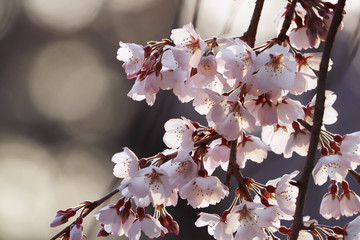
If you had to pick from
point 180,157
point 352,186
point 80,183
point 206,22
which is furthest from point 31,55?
point 180,157

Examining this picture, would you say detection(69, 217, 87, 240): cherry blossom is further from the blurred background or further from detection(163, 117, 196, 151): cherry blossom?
the blurred background

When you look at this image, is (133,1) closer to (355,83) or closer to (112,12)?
(112,12)

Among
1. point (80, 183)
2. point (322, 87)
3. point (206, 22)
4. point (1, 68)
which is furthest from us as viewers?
point (1, 68)

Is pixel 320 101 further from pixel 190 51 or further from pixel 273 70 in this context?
pixel 190 51

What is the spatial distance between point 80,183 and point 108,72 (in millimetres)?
942

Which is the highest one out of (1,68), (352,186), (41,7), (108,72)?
(41,7)

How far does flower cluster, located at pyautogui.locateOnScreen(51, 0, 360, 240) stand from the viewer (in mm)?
691

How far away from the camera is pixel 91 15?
14.9 ft

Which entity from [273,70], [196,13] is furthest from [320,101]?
[196,13]

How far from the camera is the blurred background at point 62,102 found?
3896mm

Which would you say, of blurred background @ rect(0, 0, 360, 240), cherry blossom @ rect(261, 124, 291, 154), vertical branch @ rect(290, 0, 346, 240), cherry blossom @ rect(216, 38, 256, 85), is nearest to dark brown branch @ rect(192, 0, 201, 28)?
cherry blossom @ rect(261, 124, 291, 154)

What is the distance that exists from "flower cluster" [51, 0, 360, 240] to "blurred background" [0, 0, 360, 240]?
265 centimetres

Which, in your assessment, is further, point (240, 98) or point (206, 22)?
point (206, 22)

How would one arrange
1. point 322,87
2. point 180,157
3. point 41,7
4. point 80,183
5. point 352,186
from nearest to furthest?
1. point 322,87
2. point 180,157
3. point 352,186
4. point 80,183
5. point 41,7
